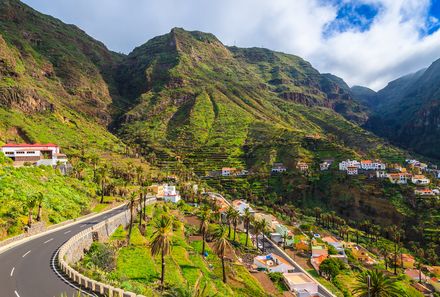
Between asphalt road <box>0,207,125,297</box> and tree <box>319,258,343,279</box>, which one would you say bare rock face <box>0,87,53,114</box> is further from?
tree <box>319,258,343,279</box>

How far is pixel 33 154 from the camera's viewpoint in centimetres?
9969

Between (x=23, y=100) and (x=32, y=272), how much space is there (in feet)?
578

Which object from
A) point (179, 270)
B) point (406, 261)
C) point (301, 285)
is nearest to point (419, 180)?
point (406, 261)

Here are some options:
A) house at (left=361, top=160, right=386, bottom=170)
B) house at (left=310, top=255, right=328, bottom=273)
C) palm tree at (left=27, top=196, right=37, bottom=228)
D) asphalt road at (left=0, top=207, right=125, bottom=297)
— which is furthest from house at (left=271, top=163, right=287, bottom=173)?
asphalt road at (left=0, top=207, right=125, bottom=297)

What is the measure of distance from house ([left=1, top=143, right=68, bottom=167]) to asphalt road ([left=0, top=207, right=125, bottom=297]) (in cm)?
6239

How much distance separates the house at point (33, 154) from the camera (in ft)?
314

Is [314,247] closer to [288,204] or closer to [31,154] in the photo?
[288,204]

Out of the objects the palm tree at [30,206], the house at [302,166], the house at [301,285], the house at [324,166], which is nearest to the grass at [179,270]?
the house at [301,285]

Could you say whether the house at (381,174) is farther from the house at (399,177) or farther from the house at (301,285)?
the house at (301,285)

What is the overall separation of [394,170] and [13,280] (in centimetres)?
16986

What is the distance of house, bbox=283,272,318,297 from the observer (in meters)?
58.5

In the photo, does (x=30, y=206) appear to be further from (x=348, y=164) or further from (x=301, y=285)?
(x=348, y=164)

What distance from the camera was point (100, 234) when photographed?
148 ft

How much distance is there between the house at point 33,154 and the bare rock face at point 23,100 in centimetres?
8676
